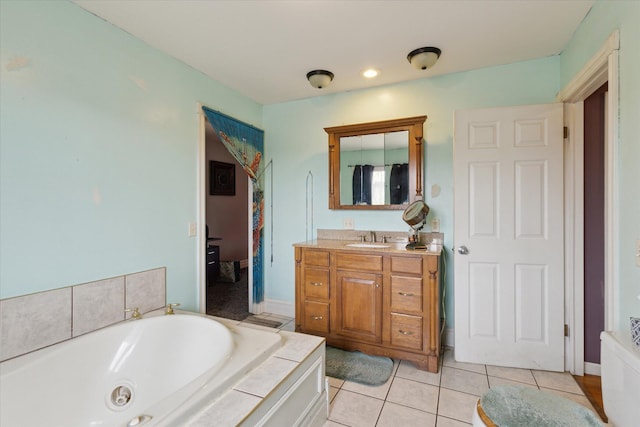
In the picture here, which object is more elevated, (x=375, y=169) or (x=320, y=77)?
(x=320, y=77)

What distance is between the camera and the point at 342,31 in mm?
1923

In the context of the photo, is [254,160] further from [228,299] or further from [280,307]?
[228,299]

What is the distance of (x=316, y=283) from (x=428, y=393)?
1107mm

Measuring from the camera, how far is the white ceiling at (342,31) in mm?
1685

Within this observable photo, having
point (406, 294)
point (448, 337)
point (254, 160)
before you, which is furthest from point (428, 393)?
point (254, 160)

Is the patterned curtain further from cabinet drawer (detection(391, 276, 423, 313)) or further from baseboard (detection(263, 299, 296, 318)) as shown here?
cabinet drawer (detection(391, 276, 423, 313))

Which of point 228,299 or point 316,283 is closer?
point 316,283

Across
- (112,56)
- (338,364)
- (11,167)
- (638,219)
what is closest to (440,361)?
(338,364)

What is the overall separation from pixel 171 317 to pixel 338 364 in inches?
50.3

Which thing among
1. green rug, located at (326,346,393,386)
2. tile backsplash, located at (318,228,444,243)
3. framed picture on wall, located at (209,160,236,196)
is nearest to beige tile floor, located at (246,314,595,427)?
green rug, located at (326,346,393,386)

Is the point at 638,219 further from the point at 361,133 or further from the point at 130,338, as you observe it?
the point at 130,338

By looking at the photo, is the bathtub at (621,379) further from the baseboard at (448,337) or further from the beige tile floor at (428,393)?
the baseboard at (448,337)

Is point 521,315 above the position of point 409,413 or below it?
above

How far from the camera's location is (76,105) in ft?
5.39
